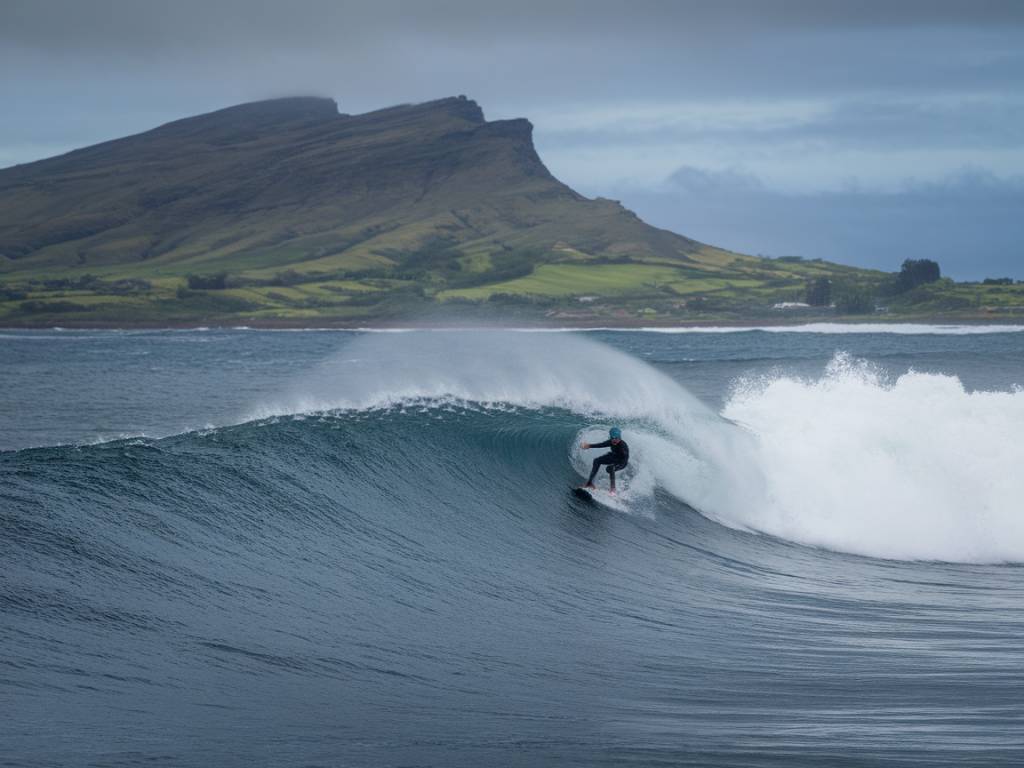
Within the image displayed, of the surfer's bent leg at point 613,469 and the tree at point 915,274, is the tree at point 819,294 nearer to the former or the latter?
the tree at point 915,274

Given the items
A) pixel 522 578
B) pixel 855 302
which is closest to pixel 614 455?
pixel 522 578

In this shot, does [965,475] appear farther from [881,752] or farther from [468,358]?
[881,752]

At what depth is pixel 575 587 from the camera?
48.0 feet

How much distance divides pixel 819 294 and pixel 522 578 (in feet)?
433

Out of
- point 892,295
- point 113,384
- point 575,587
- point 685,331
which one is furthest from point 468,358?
point 892,295

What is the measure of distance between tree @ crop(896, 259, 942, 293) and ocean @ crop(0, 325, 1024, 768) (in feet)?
411

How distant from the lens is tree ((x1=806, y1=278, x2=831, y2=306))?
5566 inches

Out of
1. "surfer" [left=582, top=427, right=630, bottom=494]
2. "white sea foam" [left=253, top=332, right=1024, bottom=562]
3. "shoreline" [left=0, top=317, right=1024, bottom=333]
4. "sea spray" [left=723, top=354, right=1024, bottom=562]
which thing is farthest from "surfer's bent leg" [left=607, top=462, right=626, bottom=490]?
"shoreline" [left=0, top=317, right=1024, bottom=333]

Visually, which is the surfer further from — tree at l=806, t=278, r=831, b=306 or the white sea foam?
tree at l=806, t=278, r=831, b=306

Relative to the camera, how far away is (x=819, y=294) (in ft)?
465

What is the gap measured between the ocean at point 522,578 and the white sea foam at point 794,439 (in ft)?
0.29

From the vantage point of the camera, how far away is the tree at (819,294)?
141 m

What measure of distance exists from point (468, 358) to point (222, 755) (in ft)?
66.5

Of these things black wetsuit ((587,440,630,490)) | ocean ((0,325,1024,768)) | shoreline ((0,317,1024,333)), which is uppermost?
shoreline ((0,317,1024,333))
